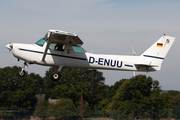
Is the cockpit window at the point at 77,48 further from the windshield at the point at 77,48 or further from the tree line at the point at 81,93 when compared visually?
the tree line at the point at 81,93

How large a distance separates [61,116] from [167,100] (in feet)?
73.1

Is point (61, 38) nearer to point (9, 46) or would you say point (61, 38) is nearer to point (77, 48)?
point (77, 48)

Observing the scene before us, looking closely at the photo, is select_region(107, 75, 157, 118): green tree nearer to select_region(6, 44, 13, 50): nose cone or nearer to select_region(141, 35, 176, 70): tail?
select_region(141, 35, 176, 70): tail

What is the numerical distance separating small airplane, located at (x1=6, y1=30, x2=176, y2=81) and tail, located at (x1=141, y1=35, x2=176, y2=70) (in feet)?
0.67

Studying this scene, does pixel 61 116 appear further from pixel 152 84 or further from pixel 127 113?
pixel 152 84

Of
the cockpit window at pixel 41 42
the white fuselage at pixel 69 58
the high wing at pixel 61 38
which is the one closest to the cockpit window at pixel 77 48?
the white fuselage at pixel 69 58

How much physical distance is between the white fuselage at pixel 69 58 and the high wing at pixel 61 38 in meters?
0.40

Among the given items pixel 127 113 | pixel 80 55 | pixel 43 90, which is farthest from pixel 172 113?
pixel 43 90

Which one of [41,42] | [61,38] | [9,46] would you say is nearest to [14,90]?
[9,46]

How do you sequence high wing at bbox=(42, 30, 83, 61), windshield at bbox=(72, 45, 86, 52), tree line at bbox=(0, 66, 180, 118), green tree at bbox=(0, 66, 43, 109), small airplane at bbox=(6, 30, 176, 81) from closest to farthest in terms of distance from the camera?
1. high wing at bbox=(42, 30, 83, 61)
2. small airplane at bbox=(6, 30, 176, 81)
3. windshield at bbox=(72, 45, 86, 52)
4. tree line at bbox=(0, 66, 180, 118)
5. green tree at bbox=(0, 66, 43, 109)

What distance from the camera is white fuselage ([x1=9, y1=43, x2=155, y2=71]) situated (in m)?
13.7

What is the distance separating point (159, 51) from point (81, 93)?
1704 inches

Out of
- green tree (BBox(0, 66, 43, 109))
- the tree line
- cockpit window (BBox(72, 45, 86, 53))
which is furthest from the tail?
green tree (BBox(0, 66, 43, 109))

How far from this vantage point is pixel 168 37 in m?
15.4
